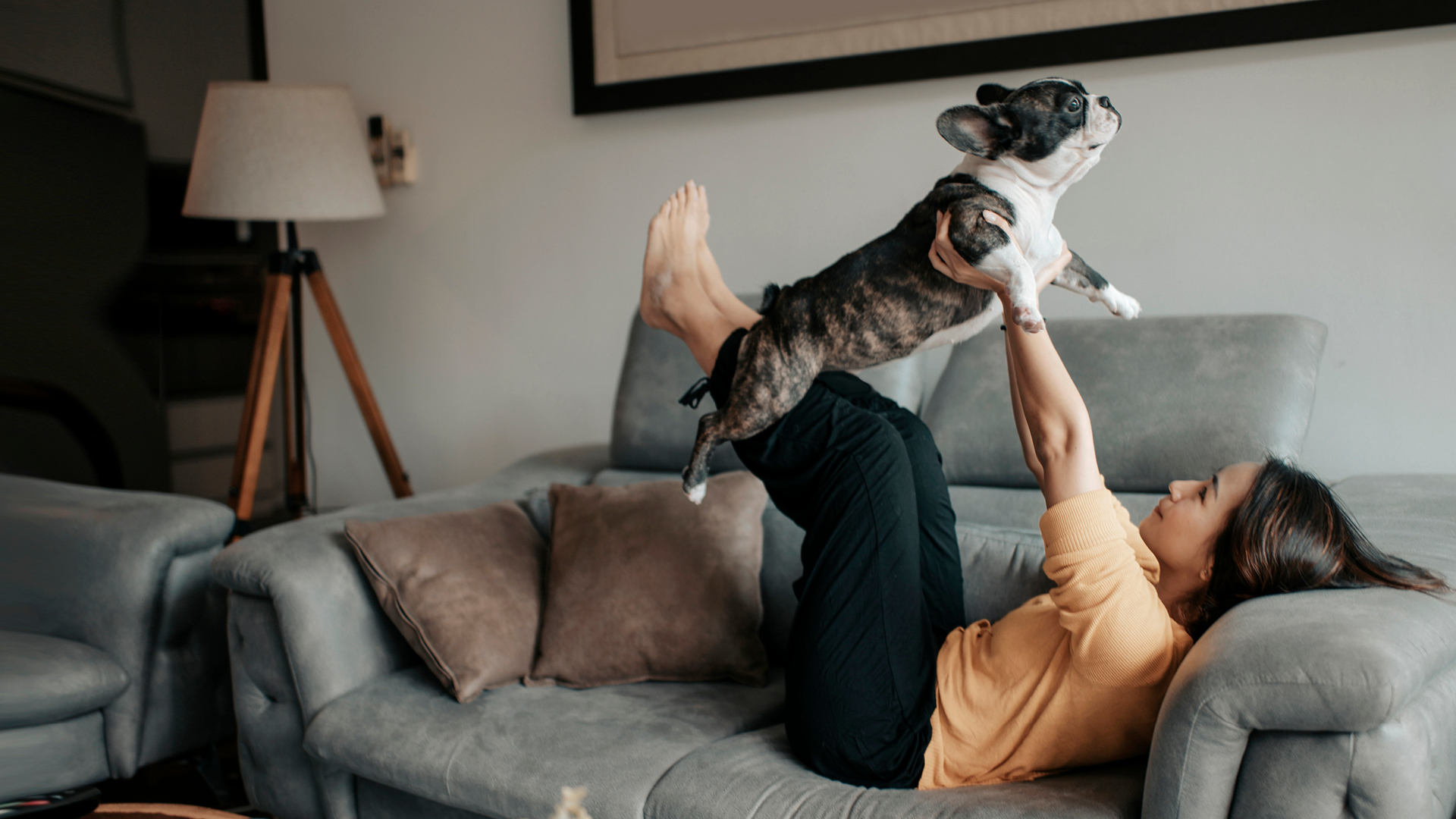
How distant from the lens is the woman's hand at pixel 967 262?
1.14 m

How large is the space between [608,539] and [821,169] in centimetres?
123

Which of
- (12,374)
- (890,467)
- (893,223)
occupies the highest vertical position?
(893,223)

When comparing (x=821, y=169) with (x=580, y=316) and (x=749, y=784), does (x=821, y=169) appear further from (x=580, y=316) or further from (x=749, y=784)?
(x=749, y=784)

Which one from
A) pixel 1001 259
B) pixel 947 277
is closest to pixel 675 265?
pixel 947 277

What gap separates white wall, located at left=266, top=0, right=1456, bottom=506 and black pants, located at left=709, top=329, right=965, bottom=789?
1.17 metres

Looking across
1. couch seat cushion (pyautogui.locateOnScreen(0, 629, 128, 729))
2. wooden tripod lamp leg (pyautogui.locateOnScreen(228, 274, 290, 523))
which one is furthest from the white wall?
couch seat cushion (pyautogui.locateOnScreen(0, 629, 128, 729))

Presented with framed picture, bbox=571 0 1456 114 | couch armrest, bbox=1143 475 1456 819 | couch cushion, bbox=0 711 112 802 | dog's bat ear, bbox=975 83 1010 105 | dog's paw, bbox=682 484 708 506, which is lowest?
couch cushion, bbox=0 711 112 802

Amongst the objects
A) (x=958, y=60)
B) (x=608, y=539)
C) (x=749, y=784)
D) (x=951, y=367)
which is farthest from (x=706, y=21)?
(x=749, y=784)

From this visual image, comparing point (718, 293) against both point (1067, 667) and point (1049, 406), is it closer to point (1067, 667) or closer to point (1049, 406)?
point (1049, 406)

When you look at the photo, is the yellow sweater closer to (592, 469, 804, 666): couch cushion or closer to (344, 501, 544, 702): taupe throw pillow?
(592, 469, 804, 666): couch cushion

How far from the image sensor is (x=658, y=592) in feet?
5.83

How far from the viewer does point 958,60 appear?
2.29 meters

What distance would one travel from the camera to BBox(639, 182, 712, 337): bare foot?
1.51 m

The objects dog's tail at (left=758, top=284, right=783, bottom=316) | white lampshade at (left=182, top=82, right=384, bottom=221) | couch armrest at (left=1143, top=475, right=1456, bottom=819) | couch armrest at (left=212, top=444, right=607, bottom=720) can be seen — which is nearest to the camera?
couch armrest at (left=1143, top=475, right=1456, bottom=819)
